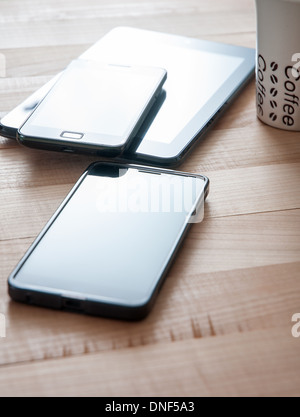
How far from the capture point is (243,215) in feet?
1.98

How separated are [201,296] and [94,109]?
0.26 m

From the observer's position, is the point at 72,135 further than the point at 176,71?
No

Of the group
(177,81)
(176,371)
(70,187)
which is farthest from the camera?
(177,81)

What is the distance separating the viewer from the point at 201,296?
1.70ft

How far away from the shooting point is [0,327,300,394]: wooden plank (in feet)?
1.47

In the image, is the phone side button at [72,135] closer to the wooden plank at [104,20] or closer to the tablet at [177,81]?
the tablet at [177,81]

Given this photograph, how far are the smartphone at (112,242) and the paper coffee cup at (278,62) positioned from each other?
0.16 meters

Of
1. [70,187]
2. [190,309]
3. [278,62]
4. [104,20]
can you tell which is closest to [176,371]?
[190,309]

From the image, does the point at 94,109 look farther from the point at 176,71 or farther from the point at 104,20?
the point at 104,20

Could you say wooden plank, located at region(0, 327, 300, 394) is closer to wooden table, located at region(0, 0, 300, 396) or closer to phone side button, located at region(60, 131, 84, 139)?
wooden table, located at region(0, 0, 300, 396)

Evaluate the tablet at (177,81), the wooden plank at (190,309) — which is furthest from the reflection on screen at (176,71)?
the wooden plank at (190,309)

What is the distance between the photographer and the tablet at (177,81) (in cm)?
66

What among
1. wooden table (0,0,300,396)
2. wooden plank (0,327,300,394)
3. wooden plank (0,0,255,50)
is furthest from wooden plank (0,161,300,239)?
wooden plank (0,0,255,50)

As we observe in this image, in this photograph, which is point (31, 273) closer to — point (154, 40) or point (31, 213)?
point (31, 213)
